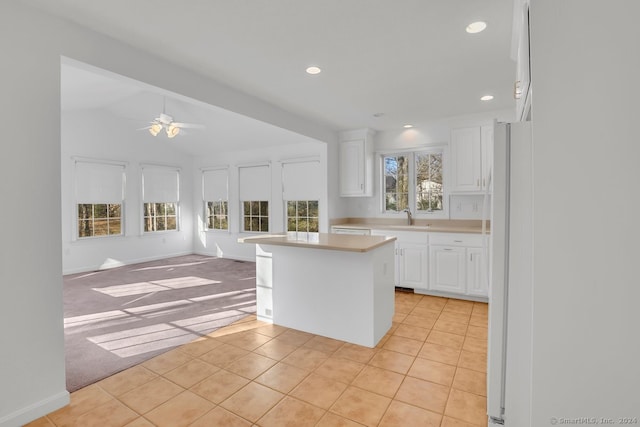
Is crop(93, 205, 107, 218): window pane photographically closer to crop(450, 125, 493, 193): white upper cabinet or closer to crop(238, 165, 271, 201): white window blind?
crop(238, 165, 271, 201): white window blind

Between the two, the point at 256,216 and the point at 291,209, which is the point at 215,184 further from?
the point at 291,209

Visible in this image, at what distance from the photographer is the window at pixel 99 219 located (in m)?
6.13

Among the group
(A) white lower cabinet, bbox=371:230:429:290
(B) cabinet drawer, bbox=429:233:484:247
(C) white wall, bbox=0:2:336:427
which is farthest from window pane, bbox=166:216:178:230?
(B) cabinet drawer, bbox=429:233:484:247

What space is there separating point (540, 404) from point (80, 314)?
453 centimetres

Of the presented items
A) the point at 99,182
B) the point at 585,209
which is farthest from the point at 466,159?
the point at 99,182

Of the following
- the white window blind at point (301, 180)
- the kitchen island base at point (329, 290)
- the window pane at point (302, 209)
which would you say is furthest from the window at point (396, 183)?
the kitchen island base at point (329, 290)

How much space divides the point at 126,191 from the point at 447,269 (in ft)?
21.5

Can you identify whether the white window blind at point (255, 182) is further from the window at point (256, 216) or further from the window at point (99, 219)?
the window at point (99, 219)

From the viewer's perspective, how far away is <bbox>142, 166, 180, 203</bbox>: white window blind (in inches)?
279

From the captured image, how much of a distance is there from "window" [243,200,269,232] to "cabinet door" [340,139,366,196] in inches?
86.5

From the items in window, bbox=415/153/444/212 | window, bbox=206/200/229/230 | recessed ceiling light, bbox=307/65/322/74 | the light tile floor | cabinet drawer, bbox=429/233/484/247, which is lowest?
the light tile floor

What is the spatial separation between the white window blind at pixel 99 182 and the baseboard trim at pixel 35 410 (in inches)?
204

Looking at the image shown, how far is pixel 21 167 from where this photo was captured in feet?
6.14

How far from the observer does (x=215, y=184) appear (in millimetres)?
7695
